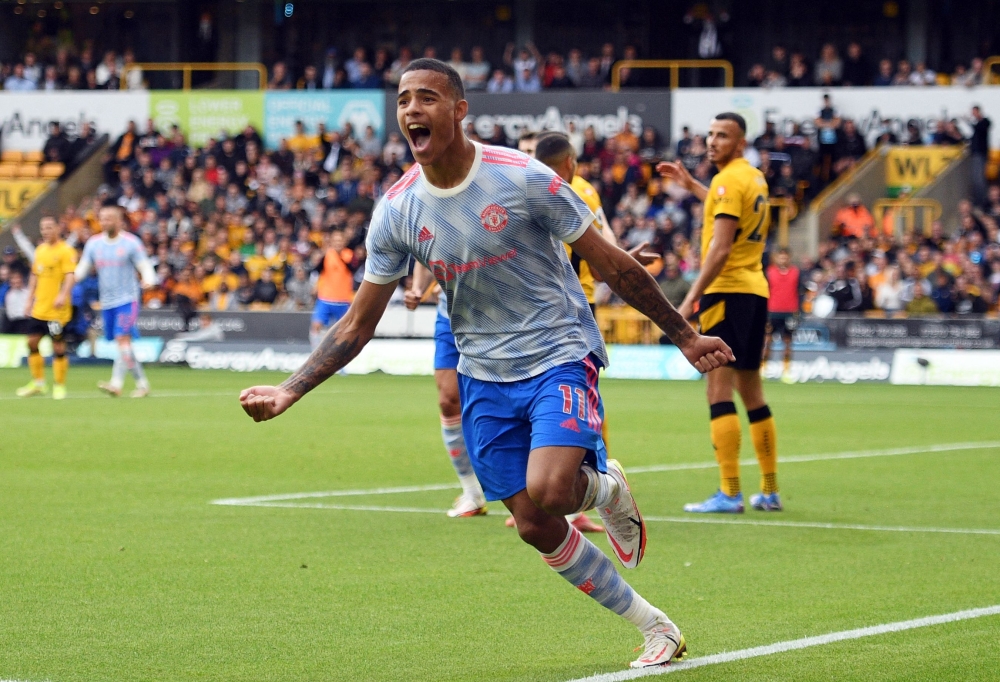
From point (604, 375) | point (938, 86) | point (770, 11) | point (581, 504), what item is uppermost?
point (770, 11)

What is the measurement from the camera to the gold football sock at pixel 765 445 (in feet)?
32.1

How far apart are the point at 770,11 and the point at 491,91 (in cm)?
883

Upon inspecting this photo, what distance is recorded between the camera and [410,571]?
7391 millimetres

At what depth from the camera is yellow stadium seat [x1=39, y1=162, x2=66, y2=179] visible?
38000 mm

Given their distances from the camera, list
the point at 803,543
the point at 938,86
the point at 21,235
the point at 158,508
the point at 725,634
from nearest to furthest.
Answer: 1. the point at 725,634
2. the point at 803,543
3. the point at 158,508
4. the point at 938,86
5. the point at 21,235

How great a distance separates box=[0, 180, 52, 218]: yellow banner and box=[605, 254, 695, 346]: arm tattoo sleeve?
115 feet

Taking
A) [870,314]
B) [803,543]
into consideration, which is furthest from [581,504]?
[870,314]

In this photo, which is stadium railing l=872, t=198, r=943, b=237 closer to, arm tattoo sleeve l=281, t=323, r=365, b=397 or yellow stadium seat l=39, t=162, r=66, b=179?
yellow stadium seat l=39, t=162, r=66, b=179

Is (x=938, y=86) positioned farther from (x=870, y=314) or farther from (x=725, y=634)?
(x=725, y=634)

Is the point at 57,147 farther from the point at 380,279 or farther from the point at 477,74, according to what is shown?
the point at 380,279

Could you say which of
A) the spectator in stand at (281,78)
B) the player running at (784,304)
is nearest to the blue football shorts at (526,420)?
the player running at (784,304)

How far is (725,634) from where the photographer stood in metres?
5.95

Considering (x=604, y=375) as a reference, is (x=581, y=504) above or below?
above

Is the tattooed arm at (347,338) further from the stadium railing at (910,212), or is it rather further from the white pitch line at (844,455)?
the stadium railing at (910,212)
